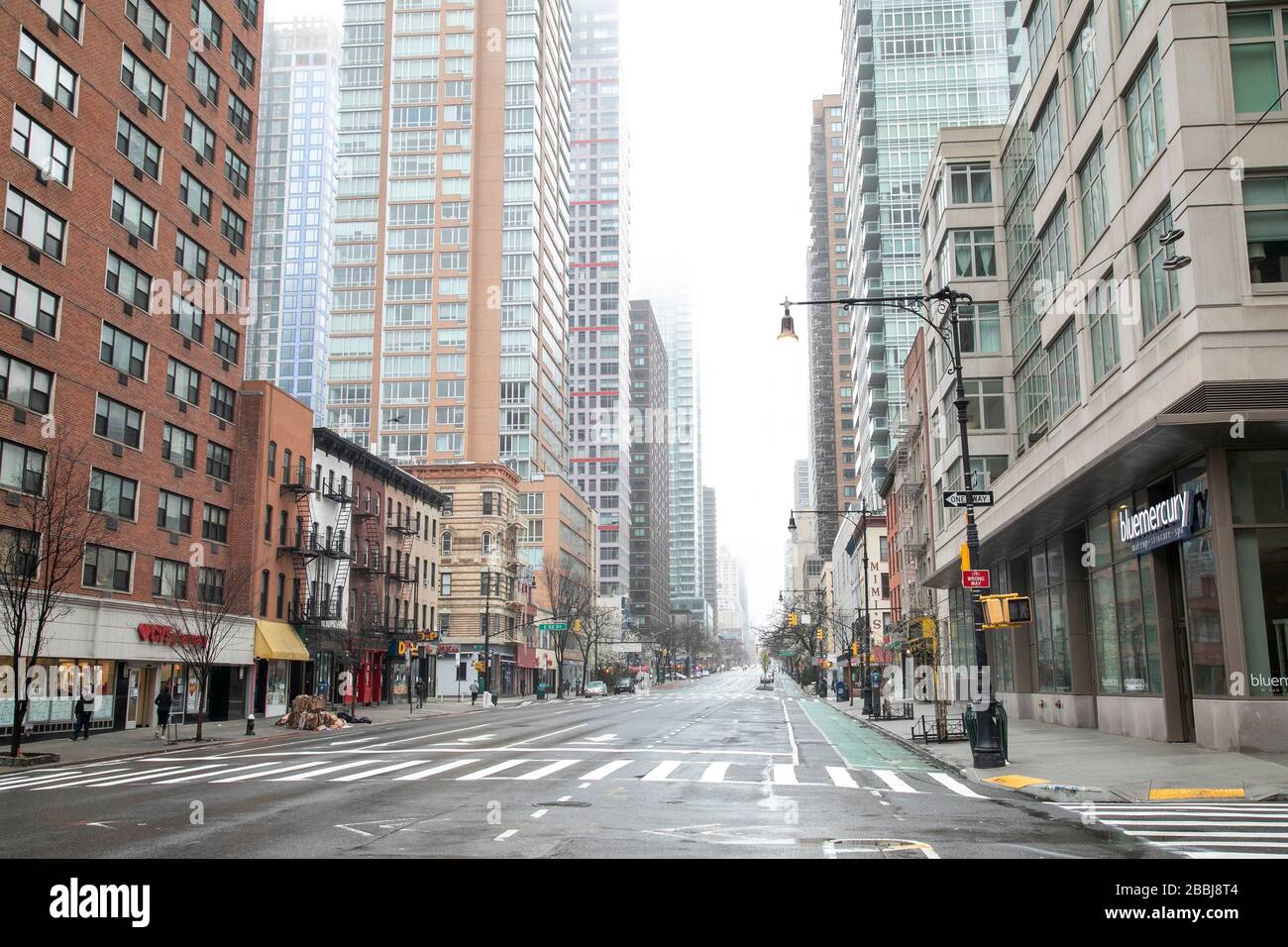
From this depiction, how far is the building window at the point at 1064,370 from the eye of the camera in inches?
1221

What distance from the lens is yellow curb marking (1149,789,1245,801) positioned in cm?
1562

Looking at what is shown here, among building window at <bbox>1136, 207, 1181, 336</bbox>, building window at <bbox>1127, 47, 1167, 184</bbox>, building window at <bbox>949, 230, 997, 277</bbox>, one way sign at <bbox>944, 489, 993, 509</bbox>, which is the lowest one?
one way sign at <bbox>944, 489, 993, 509</bbox>

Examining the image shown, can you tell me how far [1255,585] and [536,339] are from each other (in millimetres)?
98083

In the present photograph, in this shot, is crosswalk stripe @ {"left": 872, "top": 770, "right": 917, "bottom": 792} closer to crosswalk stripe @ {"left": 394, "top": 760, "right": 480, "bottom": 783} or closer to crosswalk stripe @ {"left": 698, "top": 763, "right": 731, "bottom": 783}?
crosswalk stripe @ {"left": 698, "top": 763, "right": 731, "bottom": 783}

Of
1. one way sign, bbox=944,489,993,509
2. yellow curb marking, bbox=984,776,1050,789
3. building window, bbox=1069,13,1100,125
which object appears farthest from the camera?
building window, bbox=1069,13,1100,125

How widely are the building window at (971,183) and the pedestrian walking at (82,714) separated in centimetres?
3836

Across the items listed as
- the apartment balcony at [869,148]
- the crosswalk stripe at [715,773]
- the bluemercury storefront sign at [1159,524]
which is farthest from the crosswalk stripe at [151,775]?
the apartment balcony at [869,148]

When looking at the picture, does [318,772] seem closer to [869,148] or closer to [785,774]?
[785,774]

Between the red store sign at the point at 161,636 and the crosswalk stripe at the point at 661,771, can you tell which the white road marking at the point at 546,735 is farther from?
→ the red store sign at the point at 161,636

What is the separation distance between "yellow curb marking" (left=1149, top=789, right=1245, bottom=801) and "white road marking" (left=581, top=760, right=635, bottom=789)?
361 inches

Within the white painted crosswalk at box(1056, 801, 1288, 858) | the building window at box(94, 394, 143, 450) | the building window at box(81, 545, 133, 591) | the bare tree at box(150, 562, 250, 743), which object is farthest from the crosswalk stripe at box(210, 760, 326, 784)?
the building window at box(94, 394, 143, 450)
